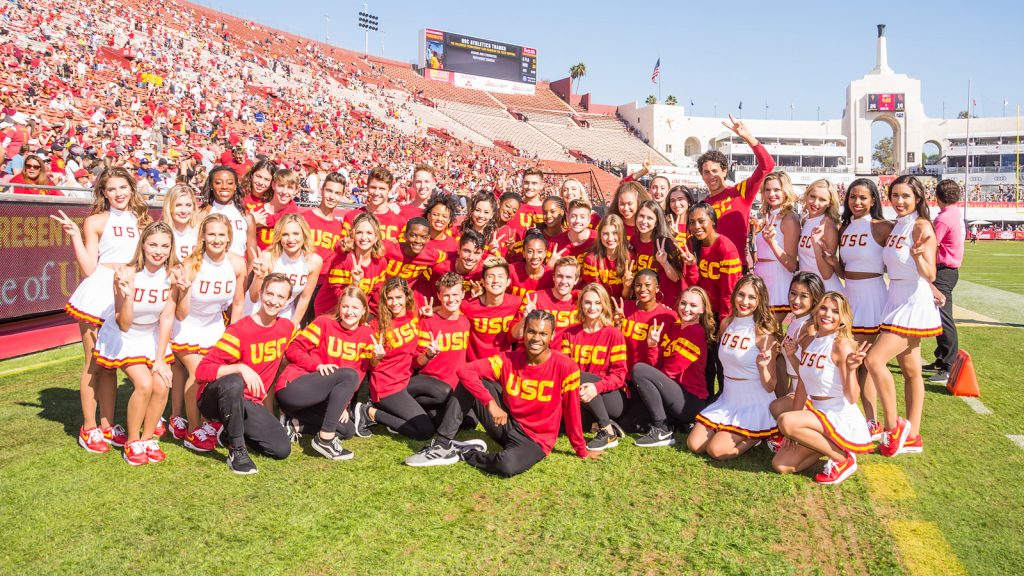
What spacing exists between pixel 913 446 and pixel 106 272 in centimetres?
545

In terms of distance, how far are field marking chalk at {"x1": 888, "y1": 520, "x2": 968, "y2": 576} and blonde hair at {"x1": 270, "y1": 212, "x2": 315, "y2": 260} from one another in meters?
3.92

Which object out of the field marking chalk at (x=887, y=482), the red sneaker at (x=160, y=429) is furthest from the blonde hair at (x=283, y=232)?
the field marking chalk at (x=887, y=482)

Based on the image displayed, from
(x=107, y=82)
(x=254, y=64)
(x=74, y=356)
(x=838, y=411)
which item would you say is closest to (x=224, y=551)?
(x=838, y=411)

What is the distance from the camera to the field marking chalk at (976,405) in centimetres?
511

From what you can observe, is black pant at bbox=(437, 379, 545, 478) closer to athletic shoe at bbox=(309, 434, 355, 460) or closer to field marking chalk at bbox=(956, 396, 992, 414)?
athletic shoe at bbox=(309, 434, 355, 460)

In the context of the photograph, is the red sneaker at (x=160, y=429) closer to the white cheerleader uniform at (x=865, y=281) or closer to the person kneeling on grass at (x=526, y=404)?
the person kneeling on grass at (x=526, y=404)

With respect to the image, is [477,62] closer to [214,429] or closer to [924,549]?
[214,429]

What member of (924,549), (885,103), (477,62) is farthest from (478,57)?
(924,549)

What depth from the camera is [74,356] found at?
6.87 metres

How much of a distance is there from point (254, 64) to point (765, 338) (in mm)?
35845

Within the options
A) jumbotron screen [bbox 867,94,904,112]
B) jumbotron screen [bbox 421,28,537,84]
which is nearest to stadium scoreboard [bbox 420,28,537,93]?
jumbotron screen [bbox 421,28,537,84]

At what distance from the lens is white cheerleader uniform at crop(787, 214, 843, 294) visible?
4.71 meters

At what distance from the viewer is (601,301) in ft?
15.0

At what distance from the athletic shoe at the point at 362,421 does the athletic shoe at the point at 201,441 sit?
2.97 ft
